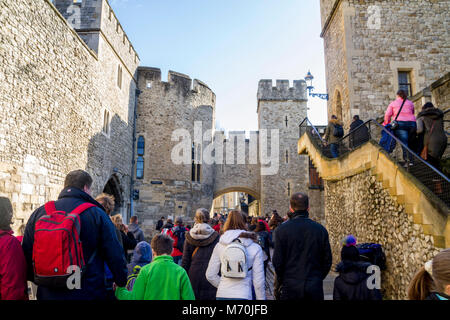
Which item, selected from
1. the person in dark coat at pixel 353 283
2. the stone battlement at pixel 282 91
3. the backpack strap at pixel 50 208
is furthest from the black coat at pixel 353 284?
the stone battlement at pixel 282 91

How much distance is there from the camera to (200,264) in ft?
11.9

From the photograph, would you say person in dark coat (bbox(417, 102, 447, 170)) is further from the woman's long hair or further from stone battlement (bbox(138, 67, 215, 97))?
stone battlement (bbox(138, 67, 215, 97))

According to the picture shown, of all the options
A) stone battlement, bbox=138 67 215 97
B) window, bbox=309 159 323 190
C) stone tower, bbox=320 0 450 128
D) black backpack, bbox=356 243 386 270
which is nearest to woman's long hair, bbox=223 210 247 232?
black backpack, bbox=356 243 386 270

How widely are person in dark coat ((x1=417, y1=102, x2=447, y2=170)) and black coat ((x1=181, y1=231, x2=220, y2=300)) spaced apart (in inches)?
167

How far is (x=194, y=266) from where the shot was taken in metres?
3.64

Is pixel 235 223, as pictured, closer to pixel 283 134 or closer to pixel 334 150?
pixel 334 150

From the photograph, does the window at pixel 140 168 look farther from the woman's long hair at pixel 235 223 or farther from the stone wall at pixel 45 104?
Result: the woman's long hair at pixel 235 223

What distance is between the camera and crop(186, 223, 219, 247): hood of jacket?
372cm

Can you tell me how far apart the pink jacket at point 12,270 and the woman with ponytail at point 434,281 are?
2.62m

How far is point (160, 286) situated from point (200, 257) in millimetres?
1170

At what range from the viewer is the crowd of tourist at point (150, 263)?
216 centimetres
